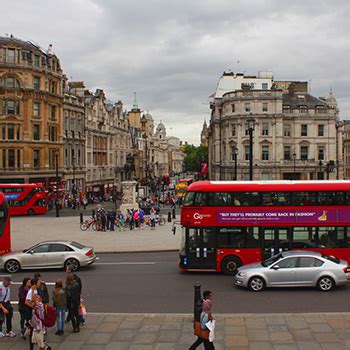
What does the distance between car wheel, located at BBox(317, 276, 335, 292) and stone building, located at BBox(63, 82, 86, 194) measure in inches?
1972

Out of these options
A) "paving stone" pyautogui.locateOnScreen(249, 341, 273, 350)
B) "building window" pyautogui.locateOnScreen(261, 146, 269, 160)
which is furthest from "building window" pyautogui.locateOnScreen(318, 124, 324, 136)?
"paving stone" pyautogui.locateOnScreen(249, 341, 273, 350)

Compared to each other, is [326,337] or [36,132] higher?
[36,132]

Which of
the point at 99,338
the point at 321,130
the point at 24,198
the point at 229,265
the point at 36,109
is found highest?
the point at 36,109

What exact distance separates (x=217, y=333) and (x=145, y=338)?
1.72 metres

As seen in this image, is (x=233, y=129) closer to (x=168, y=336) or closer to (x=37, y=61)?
(x=37, y=61)

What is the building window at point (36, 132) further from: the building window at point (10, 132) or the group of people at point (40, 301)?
the group of people at point (40, 301)

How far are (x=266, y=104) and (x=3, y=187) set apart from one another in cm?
3547

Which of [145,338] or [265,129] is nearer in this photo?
[145,338]

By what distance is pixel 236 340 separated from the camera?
10617 mm

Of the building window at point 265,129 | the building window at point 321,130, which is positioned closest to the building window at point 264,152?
the building window at point 265,129

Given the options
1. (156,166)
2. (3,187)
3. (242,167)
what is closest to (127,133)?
(242,167)

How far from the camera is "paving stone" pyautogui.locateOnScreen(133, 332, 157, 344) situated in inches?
420

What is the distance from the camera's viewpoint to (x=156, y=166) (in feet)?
554

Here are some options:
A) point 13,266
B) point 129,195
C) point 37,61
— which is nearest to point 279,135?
point 129,195
